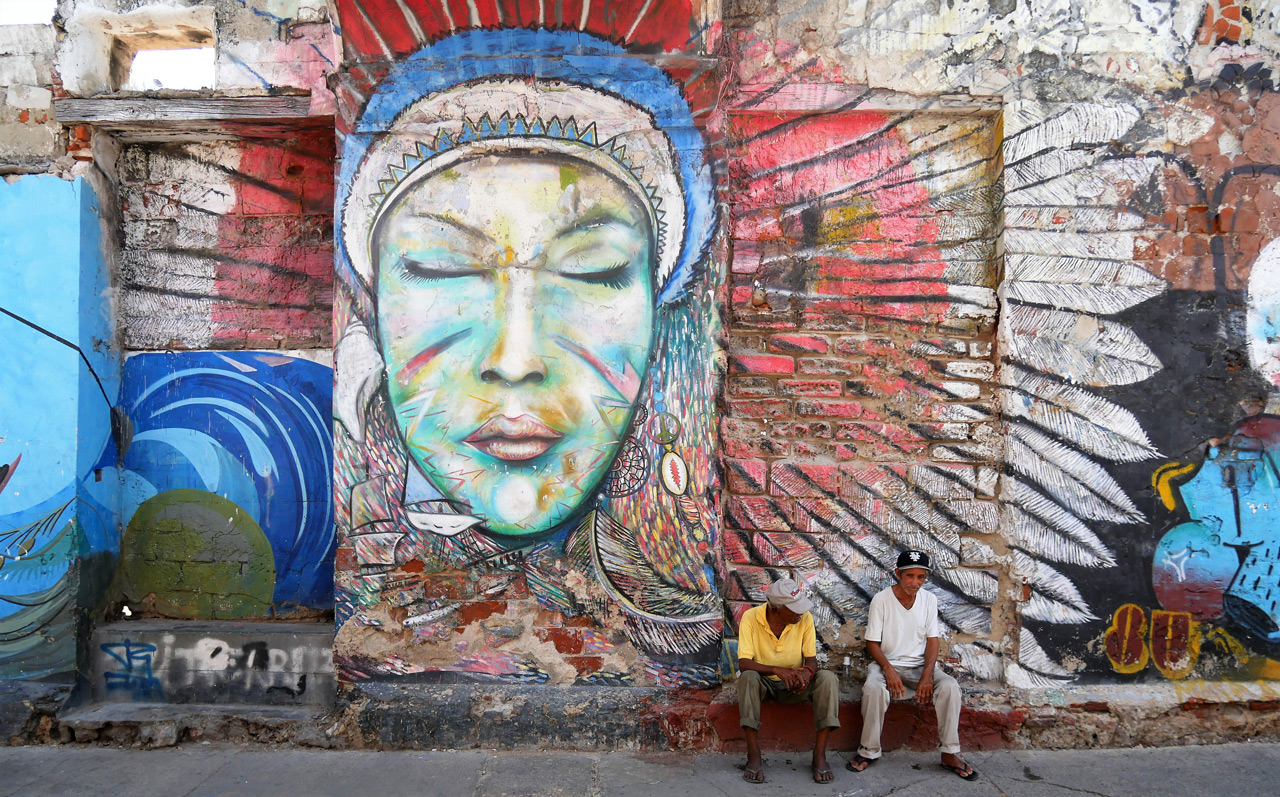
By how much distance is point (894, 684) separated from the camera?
3.25m

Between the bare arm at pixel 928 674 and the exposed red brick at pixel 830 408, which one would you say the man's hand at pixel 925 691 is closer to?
the bare arm at pixel 928 674

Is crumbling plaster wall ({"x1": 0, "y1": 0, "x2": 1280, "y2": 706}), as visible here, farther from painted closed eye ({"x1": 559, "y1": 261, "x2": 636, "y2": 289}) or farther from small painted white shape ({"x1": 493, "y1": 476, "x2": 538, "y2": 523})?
small painted white shape ({"x1": 493, "y1": 476, "x2": 538, "y2": 523})

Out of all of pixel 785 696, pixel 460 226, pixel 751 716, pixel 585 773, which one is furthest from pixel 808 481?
pixel 460 226

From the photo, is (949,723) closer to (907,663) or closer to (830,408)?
(907,663)

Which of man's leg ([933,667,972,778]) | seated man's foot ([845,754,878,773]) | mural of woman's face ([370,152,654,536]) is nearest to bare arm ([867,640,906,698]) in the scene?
man's leg ([933,667,972,778])

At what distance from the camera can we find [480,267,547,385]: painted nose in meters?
3.53

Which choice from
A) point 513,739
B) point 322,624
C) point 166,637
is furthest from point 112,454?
point 513,739

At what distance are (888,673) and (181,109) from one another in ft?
14.9

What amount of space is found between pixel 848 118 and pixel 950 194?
2.16 ft

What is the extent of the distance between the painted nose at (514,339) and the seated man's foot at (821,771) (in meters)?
2.17

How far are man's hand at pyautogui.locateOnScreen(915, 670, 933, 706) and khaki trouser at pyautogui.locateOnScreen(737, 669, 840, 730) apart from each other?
0.37m

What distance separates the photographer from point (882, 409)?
3.60 m

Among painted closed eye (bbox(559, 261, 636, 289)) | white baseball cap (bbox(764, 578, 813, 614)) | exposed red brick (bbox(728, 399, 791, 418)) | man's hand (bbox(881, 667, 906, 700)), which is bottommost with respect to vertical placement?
man's hand (bbox(881, 667, 906, 700))

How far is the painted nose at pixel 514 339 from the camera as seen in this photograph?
11.6 feet
